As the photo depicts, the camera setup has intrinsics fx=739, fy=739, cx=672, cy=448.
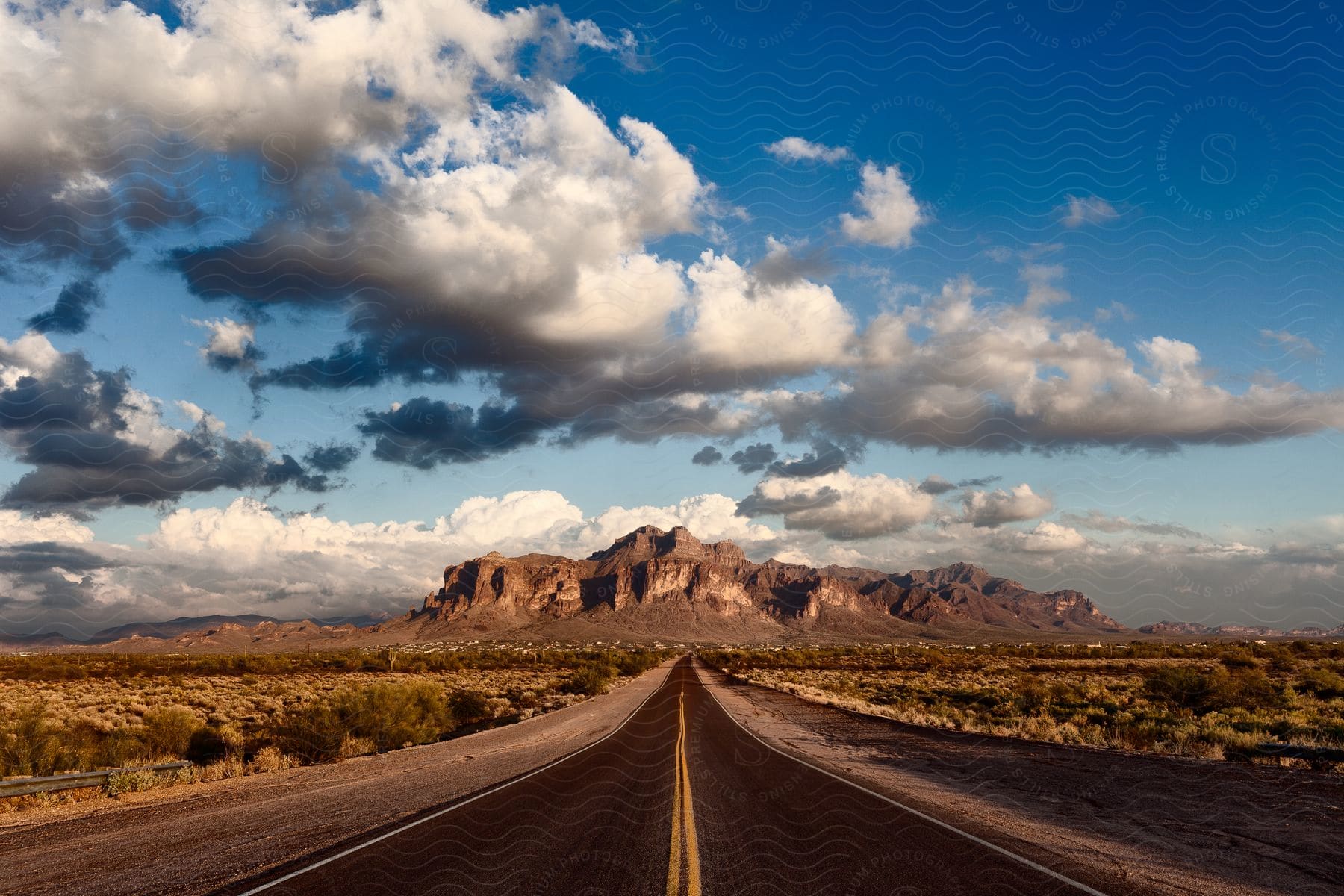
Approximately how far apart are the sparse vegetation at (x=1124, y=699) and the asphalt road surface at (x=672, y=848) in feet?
38.3

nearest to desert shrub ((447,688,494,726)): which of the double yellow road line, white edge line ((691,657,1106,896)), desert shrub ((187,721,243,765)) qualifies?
desert shrub ((187,721,243,765))

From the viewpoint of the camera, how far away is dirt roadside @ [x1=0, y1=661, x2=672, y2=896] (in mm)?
8648

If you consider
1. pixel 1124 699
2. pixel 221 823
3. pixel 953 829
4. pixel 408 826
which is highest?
pixel 953 829

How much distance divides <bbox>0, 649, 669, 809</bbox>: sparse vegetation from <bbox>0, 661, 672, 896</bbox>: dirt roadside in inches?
91.1

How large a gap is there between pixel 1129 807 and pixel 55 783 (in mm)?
19371

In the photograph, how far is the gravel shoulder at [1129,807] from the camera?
8812mm

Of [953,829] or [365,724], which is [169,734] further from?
[953,829]

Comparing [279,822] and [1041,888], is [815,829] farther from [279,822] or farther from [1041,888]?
[279,822]

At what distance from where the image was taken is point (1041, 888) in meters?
7.68

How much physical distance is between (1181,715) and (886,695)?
18621 mm

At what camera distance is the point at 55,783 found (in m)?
13.8

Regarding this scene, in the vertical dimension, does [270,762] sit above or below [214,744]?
above

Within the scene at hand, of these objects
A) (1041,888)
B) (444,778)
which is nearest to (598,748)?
(444,778)

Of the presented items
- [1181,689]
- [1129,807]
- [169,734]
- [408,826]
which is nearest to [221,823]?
[408,826]
